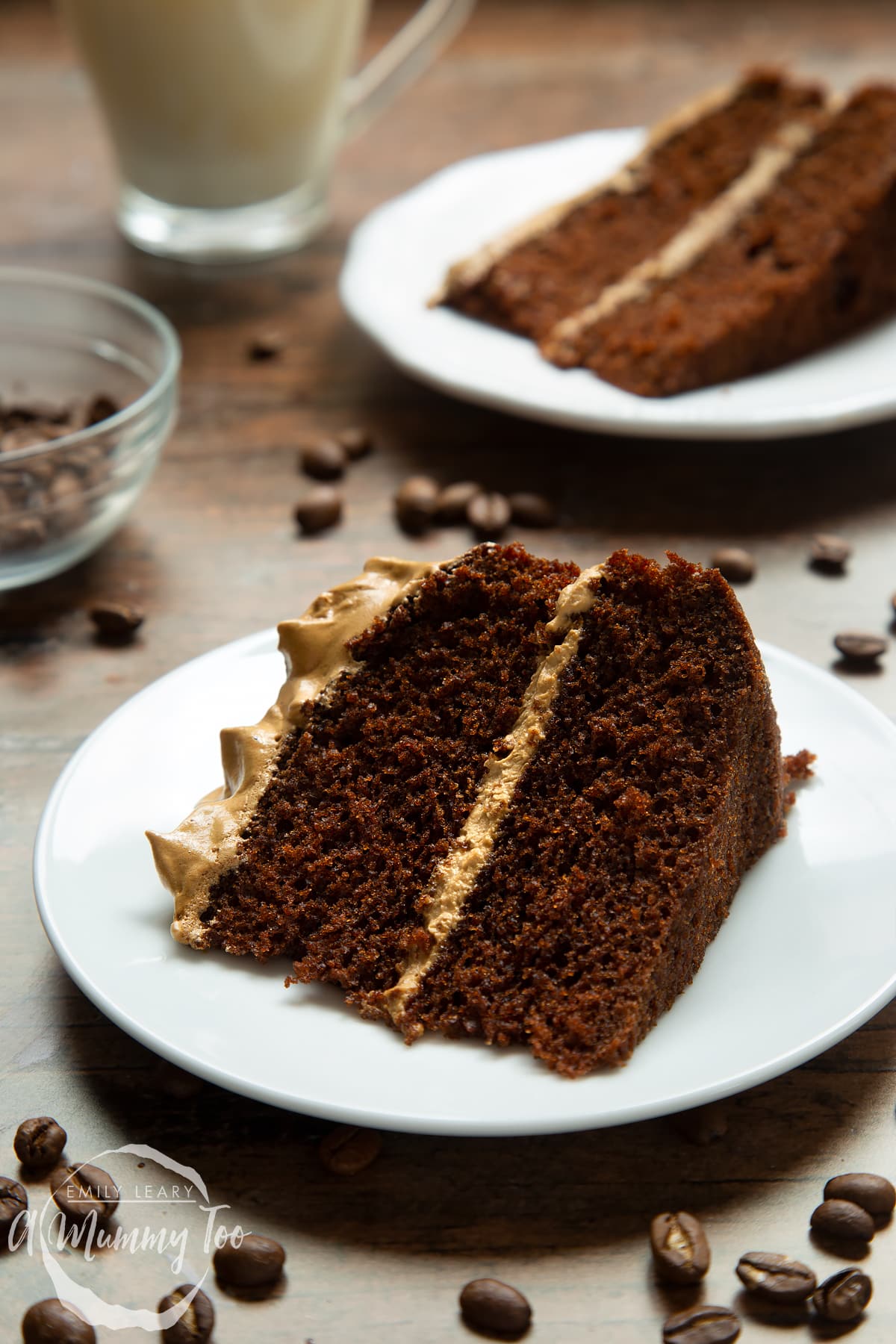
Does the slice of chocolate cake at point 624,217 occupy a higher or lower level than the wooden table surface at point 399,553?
higher

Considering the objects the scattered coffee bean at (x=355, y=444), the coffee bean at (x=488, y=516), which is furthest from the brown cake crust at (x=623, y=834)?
the scattered coffee bean at (x=355, y=444)

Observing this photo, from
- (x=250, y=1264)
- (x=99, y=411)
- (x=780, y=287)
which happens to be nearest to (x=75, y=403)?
(x=99, y=411)

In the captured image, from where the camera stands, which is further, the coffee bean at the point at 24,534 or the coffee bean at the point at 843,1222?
the coffee bean at the point at 24,534

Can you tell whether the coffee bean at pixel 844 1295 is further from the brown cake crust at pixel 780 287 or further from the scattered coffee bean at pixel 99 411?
the scattered coffee bean at pixel 99 411

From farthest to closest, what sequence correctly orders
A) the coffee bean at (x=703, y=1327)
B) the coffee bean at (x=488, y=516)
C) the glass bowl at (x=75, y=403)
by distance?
the coffee bean at (x=488, y=516), the glass bowl at (x=75, y=403), the coffee bean at (x=703, y=1327)

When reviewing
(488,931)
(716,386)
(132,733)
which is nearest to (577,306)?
(716,386)

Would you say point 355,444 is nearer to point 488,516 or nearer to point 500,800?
point 488,516

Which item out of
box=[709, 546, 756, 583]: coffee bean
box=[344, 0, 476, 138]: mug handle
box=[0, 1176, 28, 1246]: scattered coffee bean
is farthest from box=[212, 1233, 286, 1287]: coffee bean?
box=[344, 0, 476, 138]: mug handle

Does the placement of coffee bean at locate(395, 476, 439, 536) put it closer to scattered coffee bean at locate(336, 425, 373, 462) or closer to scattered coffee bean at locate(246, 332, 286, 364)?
scattered coffee bean at locate(336, 425, 373, 462)
